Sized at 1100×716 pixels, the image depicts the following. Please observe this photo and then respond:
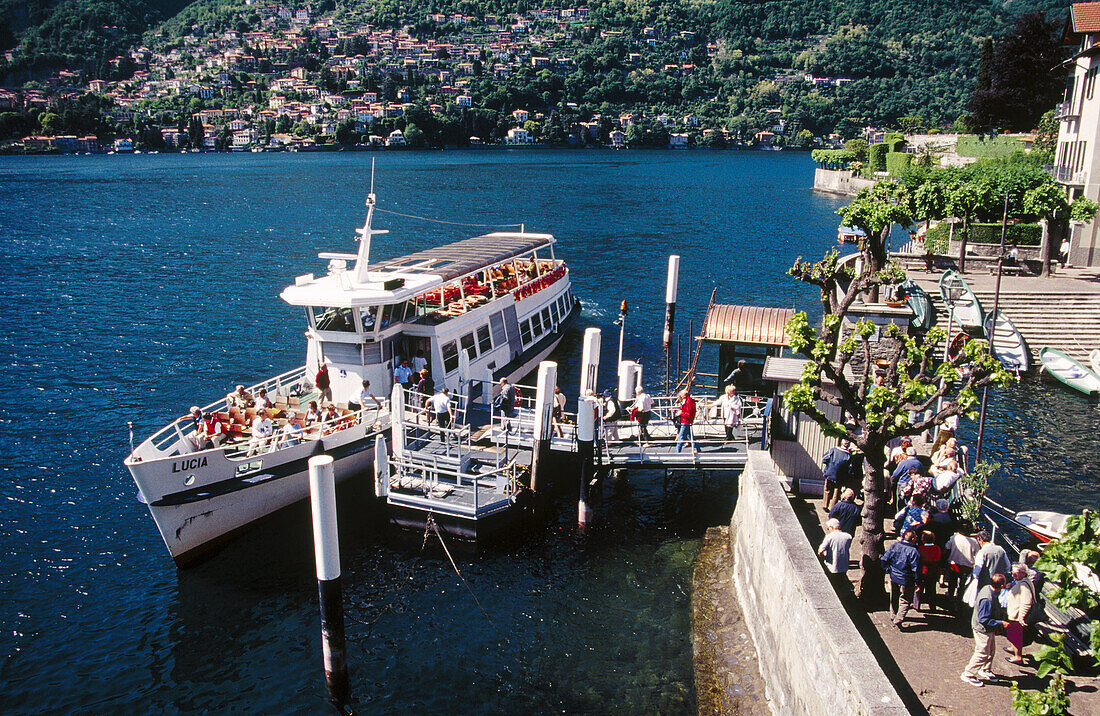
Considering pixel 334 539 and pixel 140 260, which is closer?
pixel 334 539

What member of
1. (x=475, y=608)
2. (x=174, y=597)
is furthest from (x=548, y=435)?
(x=174, y=597)

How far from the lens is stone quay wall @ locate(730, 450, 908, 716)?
34.9ft

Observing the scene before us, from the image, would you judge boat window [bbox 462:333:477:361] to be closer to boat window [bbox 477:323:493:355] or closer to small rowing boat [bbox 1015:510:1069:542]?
boat window [bbox 477:323:493:355]

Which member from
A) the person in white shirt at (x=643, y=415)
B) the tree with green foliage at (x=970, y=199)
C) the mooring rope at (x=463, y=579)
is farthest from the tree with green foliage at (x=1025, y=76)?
the mooring rope at (x=463, y=579)

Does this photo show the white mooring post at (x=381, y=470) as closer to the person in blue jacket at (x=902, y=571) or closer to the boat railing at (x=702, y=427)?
the boat railing at (x=702, y=427)

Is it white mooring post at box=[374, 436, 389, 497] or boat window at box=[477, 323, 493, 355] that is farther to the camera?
boat window at box=[477, 323, 493, 355]

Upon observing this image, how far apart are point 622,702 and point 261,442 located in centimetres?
1118

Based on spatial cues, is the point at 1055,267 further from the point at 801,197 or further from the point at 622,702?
the point at 801,197

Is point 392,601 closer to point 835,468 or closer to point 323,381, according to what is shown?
point 323,381

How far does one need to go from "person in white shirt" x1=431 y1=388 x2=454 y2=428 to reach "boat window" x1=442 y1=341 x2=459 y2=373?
309 centimetres

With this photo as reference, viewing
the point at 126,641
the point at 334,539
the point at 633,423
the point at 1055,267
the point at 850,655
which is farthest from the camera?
the point at 1055,267

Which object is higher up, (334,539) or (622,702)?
(334,539)

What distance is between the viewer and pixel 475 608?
1845cm

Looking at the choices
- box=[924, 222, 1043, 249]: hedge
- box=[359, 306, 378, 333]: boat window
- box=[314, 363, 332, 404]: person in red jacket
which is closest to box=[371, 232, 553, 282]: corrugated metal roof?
box=[359, 306, 378, 333]: boat window
